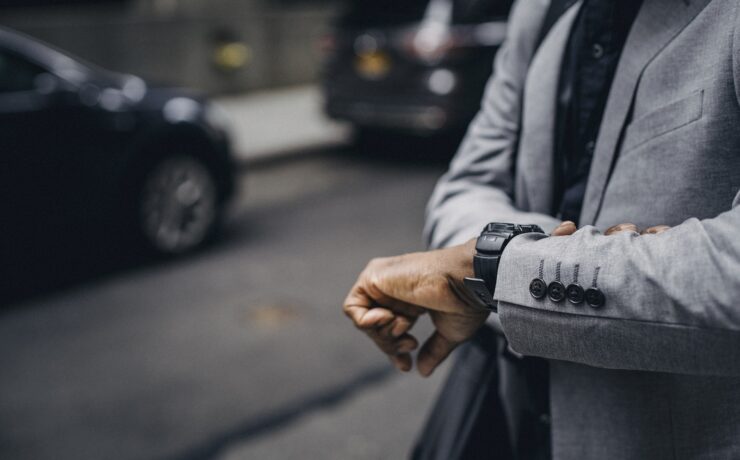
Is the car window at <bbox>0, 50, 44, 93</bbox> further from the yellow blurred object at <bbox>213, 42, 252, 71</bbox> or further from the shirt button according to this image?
the yellow blurred object at <bbox>213, 42, 252, 71</bbox>

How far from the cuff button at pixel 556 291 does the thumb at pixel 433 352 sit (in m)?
0.33

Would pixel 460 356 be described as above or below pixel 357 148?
above

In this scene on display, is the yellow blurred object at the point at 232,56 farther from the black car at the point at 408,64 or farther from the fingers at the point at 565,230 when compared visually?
the fingers at the point at 565,230

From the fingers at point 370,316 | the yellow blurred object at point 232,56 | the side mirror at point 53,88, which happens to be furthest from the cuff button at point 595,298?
the yellow blurred object at point 232,56

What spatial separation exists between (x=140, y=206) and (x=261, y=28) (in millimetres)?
8972

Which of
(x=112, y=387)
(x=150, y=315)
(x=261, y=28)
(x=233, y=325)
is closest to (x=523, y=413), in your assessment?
(x=112, y=387)

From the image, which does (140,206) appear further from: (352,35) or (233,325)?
(352,35)

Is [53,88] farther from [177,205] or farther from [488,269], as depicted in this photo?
[488,269]

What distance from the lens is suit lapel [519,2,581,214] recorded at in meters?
1.41

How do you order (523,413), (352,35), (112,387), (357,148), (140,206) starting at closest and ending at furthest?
(523,413) → (112,387) → (140,206) → (352,35) → (357,148)

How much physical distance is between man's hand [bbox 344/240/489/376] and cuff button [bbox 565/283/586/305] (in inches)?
7.9

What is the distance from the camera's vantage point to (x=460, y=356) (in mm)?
1547

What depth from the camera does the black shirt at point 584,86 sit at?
132 centimetres

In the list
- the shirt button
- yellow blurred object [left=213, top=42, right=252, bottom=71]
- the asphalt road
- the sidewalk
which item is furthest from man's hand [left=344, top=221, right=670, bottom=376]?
yellow blurred object [left=213, top=42, right=252, bottom=71]
